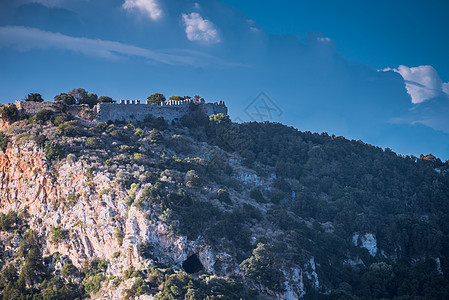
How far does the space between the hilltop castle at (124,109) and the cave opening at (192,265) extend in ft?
66.6

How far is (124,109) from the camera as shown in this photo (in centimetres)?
5938

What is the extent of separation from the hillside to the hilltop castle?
1329mm

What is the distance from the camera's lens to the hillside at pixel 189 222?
42219mm

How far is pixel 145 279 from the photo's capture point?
128 feet

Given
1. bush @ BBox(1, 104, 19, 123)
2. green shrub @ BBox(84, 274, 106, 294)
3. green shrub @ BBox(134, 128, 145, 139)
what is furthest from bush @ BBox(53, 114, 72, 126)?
green shrub @ BBox(84, 274, 106, 294)

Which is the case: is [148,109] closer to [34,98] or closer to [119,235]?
[34,98]

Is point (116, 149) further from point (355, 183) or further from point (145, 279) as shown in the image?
point (355, 183)

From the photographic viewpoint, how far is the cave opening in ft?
141

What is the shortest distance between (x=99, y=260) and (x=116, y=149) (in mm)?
12951

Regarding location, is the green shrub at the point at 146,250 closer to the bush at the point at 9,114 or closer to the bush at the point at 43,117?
the bush at the point at 43,117

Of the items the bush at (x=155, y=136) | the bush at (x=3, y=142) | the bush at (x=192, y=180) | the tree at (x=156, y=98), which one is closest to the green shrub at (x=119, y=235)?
the bush at (x=192, y=180)

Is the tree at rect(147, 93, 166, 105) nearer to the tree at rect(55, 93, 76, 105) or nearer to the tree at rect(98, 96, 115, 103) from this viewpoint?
the tree at rect(98, 96, 115, 103)

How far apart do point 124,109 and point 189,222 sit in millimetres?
19749

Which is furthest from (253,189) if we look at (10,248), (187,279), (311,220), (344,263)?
(10,248)
